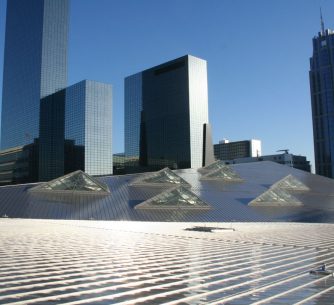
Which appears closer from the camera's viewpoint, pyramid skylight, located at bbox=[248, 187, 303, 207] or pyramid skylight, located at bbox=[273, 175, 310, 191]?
pyramid skylight, located at bbox=[248, 187, 303, 207]

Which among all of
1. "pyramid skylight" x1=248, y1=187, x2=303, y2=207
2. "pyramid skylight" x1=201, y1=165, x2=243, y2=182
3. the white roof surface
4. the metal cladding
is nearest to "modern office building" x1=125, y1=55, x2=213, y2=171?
"pyramid skylight" x1=201, y1=165, x2=243, y2=182

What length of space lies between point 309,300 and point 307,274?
3.99 metres

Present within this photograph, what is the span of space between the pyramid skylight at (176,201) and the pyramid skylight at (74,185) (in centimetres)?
622

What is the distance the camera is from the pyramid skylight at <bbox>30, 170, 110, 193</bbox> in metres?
43.7

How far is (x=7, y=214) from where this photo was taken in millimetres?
36125

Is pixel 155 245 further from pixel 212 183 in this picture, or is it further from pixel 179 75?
pixel 179 75

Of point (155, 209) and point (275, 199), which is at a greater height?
point (275, 199)

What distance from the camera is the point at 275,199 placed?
1908 inches

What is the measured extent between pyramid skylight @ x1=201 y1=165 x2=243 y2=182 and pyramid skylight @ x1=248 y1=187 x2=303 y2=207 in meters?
8.13

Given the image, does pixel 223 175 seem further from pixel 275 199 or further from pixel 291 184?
pixel 275 199

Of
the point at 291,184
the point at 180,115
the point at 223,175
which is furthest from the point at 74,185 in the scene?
the point at 180,115

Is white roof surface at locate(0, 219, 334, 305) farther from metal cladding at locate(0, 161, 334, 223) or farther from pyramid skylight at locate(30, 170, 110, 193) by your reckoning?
pyramid skylight at locate(30, 170, 110, 193)

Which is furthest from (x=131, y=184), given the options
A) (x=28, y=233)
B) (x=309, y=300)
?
(x=309, y=300)

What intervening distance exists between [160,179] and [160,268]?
33561mm
